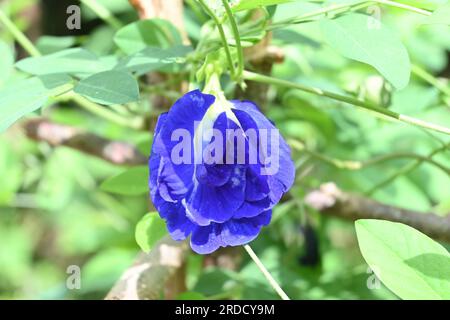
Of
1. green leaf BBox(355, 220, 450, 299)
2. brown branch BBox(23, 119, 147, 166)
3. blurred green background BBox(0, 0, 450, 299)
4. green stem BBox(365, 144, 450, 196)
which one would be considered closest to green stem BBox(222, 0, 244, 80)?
A: blurred green background BBox(0, 0, 450, 299)

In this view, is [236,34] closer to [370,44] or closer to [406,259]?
[370,44]

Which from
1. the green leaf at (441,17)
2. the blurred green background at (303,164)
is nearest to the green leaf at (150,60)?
the blurred green background at (303,164)

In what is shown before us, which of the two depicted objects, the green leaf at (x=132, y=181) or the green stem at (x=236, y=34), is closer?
the green stem at (x=236, y=34)

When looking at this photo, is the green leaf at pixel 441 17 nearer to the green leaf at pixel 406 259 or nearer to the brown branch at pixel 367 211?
the green leaf at pixel 406 259

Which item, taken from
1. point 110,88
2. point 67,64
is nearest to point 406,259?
point 110,88

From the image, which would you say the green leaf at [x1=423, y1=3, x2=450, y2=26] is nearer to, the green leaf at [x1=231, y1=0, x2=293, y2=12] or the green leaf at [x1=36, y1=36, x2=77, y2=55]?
the green leaf at [x1=231, y1=0, x2=293, y2=12]

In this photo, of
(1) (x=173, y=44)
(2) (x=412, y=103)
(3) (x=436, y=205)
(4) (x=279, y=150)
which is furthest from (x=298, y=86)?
(3) (x=436, y=205)

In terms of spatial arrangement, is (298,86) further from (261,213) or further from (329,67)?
(329,67)
